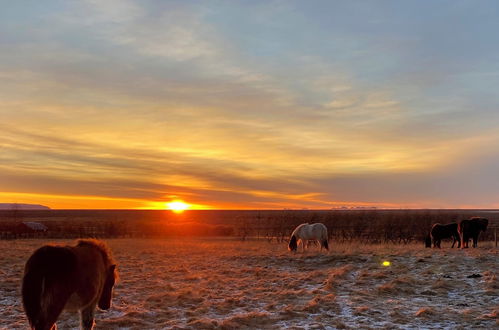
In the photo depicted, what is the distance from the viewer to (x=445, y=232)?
1025 inches

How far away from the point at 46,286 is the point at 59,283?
19 cm

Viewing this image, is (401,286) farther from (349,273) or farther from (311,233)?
(311,233)

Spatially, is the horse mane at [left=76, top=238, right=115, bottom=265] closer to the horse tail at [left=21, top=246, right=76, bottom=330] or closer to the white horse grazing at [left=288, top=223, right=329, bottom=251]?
the horse tail at [left=21, top=246, right=76, bottom=330]

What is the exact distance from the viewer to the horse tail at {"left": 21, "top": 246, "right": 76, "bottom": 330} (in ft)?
19.9

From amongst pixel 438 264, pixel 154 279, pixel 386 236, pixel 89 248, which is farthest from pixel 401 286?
pixel 386 236

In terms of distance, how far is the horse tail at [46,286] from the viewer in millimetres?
6059

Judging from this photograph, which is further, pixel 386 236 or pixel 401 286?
pixel 386 236

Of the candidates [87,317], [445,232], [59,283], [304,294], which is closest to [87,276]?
[59,283]

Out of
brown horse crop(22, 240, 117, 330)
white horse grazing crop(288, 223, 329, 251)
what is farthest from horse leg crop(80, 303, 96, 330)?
white horse grazing crop(288, 223, 329, 251)

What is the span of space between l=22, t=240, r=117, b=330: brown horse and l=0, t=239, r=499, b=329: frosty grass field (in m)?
2.78

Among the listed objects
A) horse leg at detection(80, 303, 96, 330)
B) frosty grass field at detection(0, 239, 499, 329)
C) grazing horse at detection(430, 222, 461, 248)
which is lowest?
frosty grass field at detection(0, 239, 499, 329)

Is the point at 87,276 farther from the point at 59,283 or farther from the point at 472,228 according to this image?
the point at 472,228

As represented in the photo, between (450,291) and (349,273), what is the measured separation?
3.61 m

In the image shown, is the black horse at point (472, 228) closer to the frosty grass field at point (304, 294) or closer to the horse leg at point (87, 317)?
the frosty grass field at point (304, 294)
